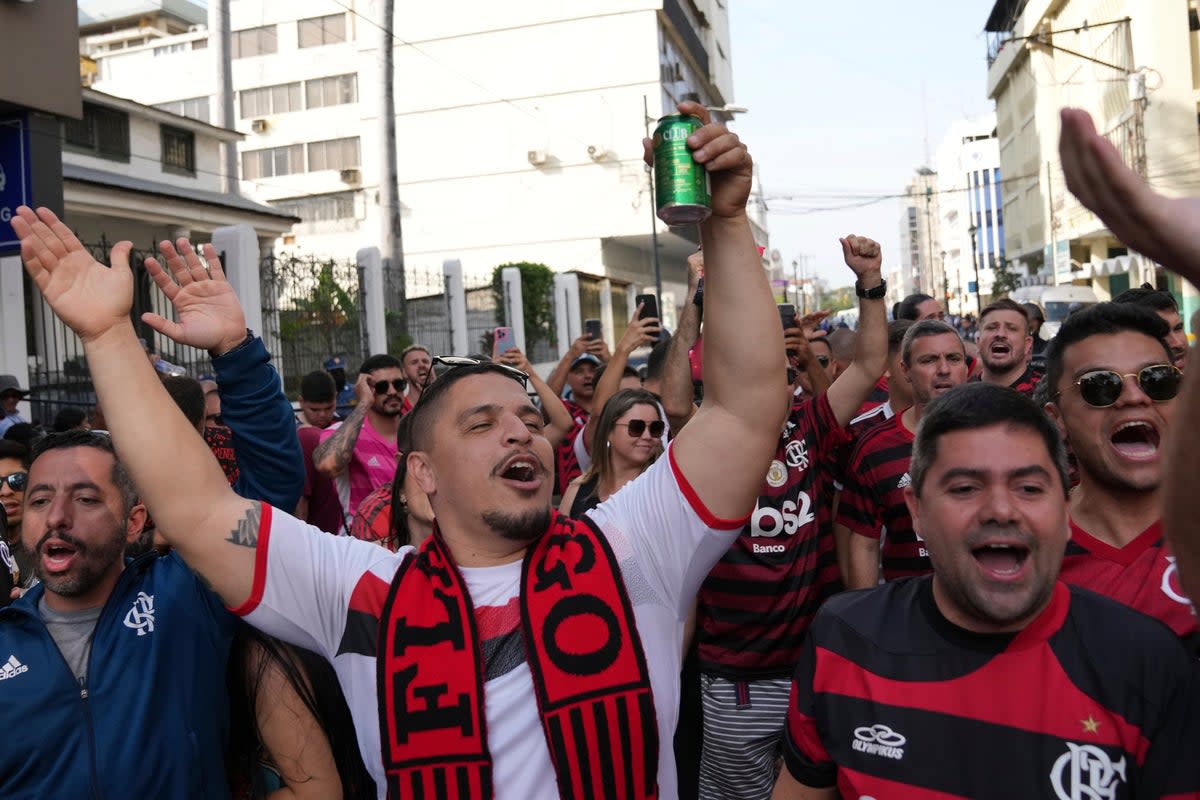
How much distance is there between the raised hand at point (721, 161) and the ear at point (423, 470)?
0.96 metres

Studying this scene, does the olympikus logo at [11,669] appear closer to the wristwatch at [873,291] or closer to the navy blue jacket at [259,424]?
the navy blue jacket at [259,424]

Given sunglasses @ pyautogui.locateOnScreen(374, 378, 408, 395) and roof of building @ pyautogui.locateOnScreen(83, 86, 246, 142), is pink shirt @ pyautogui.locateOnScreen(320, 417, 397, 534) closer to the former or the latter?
sunglasses @ pyautogui.locateOnScreen(374, 378, 408, 395)

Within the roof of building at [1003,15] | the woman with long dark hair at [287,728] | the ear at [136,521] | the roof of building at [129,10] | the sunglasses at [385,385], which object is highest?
the roof of building at [129,10]

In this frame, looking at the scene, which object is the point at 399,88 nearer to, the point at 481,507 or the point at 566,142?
the point at 566,142

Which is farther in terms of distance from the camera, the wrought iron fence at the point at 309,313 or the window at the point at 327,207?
the window at the point at 327,207

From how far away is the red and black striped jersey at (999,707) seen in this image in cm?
203

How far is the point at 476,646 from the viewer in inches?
92.4

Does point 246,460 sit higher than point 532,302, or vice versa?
point 532,302

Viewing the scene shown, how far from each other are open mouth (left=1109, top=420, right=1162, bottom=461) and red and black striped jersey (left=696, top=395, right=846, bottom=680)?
1737 millimetres

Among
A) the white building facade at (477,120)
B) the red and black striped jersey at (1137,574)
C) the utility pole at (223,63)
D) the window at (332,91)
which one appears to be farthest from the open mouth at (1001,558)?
the window at (332,91)

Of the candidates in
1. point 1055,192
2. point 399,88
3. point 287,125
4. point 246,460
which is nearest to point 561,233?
point 399,88

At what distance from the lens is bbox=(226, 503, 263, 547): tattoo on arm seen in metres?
2.40

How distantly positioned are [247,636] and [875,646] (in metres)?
1.65

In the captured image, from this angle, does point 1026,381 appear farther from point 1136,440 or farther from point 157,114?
point 157,114
